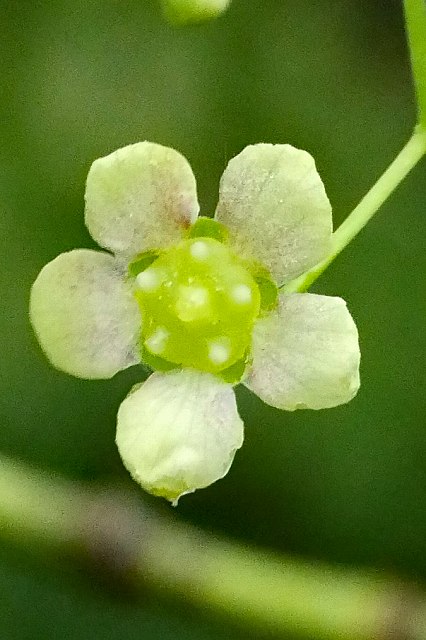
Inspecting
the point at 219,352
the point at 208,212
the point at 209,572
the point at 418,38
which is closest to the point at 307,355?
the point at 219,352

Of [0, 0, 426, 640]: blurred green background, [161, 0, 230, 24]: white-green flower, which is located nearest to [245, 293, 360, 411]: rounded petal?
[161, 0, 230, 24]: white-green flower

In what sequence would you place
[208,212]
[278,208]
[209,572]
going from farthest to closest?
[208,212] → [209,572] → [278,208]

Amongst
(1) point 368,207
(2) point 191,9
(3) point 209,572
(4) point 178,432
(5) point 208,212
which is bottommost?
(3) point 209,572

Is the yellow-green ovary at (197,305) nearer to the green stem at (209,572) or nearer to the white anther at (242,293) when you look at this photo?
the white anther at (242,293)

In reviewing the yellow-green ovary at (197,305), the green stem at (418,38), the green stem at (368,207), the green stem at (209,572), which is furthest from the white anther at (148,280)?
the green stem at (209,572)

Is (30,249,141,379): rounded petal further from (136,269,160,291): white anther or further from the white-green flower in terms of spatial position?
the white-green flower

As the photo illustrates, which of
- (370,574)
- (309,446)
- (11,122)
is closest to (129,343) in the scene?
(370,574)

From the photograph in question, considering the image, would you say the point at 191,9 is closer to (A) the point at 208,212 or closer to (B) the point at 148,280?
(B) the point at 148,280
